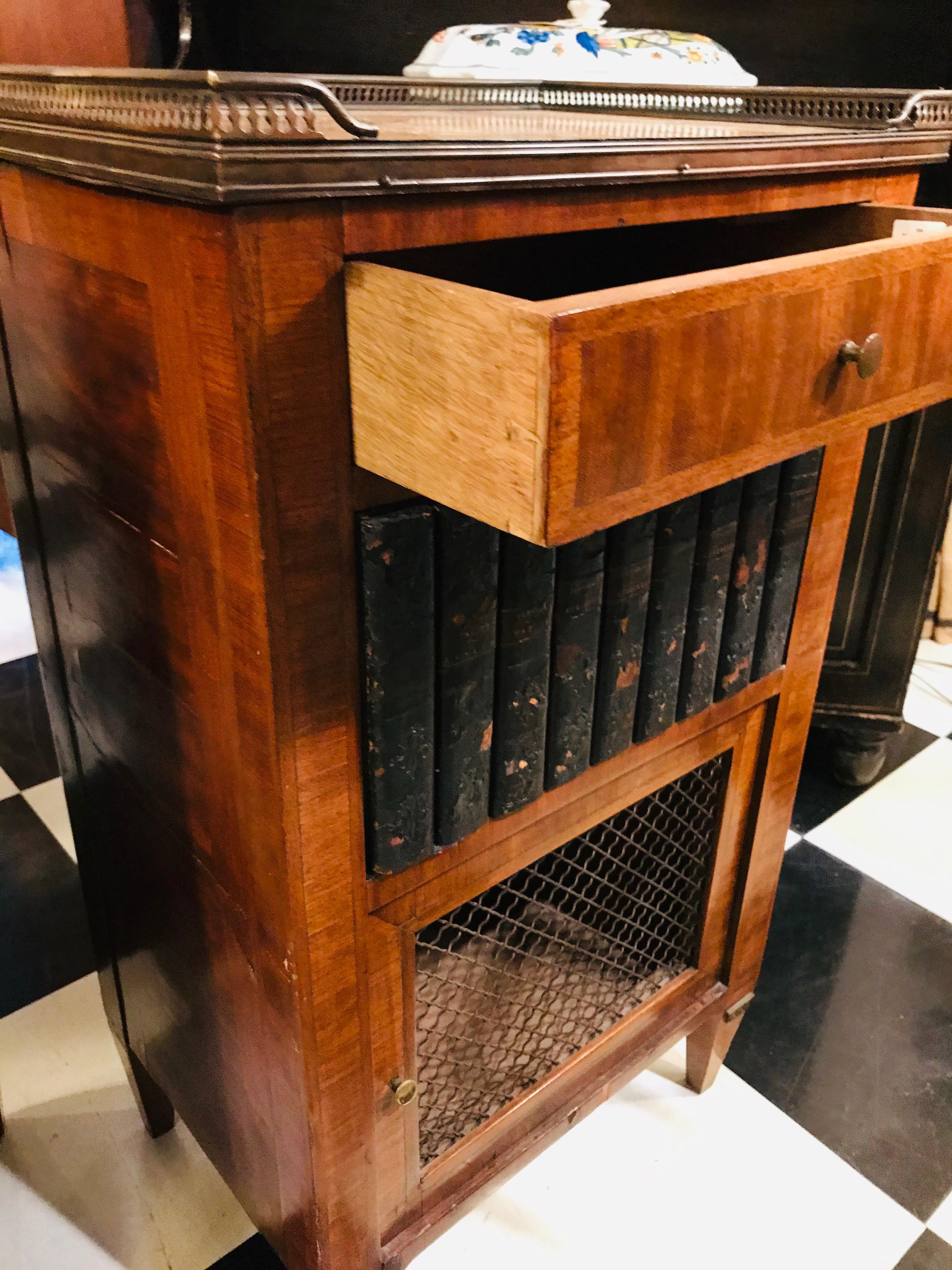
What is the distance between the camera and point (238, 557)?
51 cm

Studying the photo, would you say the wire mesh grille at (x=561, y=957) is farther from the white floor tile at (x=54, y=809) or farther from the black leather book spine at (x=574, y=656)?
the white floor tile at (x=54, y=809)

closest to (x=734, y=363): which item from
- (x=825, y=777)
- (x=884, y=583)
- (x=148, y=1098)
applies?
(x=148, y=1098)

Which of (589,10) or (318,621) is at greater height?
(589,10)

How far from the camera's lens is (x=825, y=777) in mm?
1674

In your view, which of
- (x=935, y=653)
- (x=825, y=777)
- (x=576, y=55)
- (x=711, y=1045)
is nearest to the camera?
(x=576, y=55)

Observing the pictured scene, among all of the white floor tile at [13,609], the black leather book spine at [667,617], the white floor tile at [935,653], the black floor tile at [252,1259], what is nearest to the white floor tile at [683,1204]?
the black floor tile at [252,1259]

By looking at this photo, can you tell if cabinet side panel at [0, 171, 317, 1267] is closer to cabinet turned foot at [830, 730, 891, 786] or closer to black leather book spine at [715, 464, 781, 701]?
black leather book spine at [715, 464, 781, 701]

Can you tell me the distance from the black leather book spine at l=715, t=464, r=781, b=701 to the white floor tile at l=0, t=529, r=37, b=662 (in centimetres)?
146

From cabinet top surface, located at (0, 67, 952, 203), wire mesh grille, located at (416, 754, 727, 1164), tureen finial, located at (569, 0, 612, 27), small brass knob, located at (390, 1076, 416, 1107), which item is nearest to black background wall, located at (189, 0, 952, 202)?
tureen finial, located at (569, 0, 612, 27)

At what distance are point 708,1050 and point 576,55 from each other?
998mm

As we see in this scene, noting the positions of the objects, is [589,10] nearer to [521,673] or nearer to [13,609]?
[521,673]

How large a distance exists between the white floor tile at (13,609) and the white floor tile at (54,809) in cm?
38

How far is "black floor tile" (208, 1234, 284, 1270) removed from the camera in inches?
37.5

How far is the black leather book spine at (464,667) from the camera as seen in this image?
0.55 meters
